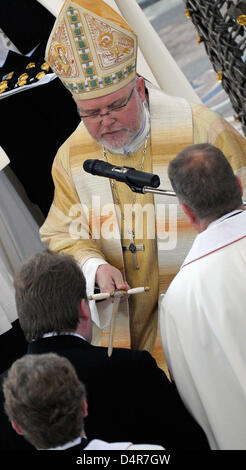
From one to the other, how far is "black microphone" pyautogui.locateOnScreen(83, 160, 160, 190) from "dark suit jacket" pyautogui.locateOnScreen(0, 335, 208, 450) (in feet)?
1.87

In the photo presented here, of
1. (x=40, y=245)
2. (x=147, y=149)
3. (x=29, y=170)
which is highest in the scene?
(x=147, y=149)

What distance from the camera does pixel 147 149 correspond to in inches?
158

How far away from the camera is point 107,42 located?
381 cm

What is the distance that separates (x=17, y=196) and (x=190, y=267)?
2.61 meters

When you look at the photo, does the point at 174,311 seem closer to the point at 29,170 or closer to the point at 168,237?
the point at 168,237

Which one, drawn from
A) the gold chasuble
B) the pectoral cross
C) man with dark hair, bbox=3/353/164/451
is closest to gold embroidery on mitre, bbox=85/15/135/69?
the gold chasuble

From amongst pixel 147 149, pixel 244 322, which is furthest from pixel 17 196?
pixel 244 322

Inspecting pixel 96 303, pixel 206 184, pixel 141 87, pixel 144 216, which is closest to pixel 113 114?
pixel 141 87

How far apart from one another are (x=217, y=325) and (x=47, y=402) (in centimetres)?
78

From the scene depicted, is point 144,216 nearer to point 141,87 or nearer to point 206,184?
point 141,87

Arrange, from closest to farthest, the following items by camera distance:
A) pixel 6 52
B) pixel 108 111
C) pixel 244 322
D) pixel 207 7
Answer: pixel 244 322 → pixel 207 7 → pixel 108 111 → pixel 6 52

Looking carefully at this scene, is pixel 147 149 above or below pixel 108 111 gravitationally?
below

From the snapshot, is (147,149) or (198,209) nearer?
(198,209)

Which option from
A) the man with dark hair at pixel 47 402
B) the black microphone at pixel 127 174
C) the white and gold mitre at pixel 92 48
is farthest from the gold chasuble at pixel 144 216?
the man with dark hair at pixel 47 402
